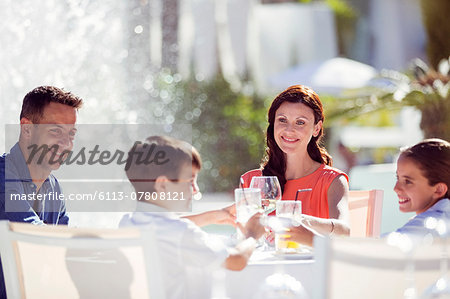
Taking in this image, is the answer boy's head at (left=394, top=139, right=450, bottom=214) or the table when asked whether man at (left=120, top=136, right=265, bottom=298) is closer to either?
the table

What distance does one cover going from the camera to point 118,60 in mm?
10266

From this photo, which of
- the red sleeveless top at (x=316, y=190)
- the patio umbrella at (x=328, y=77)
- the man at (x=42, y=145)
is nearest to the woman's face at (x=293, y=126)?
the red sleeveless top at (x=316, y=190)

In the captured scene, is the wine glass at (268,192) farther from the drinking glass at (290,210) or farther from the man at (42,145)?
the man at (42,145)

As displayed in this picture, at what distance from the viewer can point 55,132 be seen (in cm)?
317

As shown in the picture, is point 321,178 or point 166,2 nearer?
point 321,178

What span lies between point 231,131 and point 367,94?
2.95 m

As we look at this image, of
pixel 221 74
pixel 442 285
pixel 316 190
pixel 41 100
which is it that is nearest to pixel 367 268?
pixel 442 285

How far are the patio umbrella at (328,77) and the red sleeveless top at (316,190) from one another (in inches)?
331

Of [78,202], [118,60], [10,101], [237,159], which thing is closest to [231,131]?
[237,159]

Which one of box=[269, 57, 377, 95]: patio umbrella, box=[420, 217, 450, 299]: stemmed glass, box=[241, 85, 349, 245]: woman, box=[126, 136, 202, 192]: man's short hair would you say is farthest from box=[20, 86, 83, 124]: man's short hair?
box=[269, 57, 377, 95]: patio umbrella

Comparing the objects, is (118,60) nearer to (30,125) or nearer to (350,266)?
(30,125)

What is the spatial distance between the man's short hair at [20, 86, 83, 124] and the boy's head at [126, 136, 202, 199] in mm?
873

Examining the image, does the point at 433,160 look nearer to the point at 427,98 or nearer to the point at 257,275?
the point at 257,275

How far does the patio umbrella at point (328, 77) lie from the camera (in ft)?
39.4
